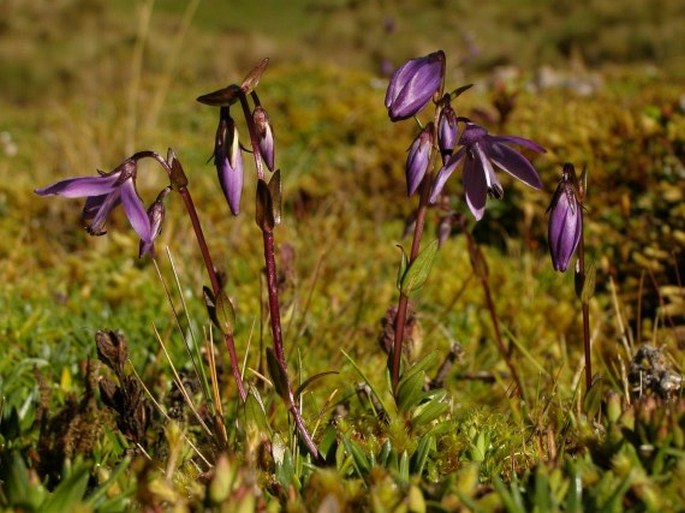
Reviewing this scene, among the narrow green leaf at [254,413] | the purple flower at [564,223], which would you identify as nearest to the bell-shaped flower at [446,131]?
the purple flower at [564,223]

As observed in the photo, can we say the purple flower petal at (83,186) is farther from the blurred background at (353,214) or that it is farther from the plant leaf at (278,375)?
the blurred background at (353,214)

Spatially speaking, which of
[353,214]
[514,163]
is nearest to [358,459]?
[514,163]

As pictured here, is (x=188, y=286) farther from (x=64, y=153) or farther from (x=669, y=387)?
(x=64, y=153)

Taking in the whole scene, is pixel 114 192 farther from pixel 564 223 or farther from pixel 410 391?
pixel 564 223

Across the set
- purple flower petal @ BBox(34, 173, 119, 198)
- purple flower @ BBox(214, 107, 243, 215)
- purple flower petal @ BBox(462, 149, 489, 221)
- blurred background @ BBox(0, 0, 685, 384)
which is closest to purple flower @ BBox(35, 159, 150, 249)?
purple flower petal @ BBox(34, 173, 119, 198)

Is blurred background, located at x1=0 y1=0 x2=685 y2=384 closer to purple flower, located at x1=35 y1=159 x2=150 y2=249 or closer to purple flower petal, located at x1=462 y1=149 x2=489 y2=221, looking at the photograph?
purple flower petal, located at x1=462 y1=149 x2=489 y2=221
